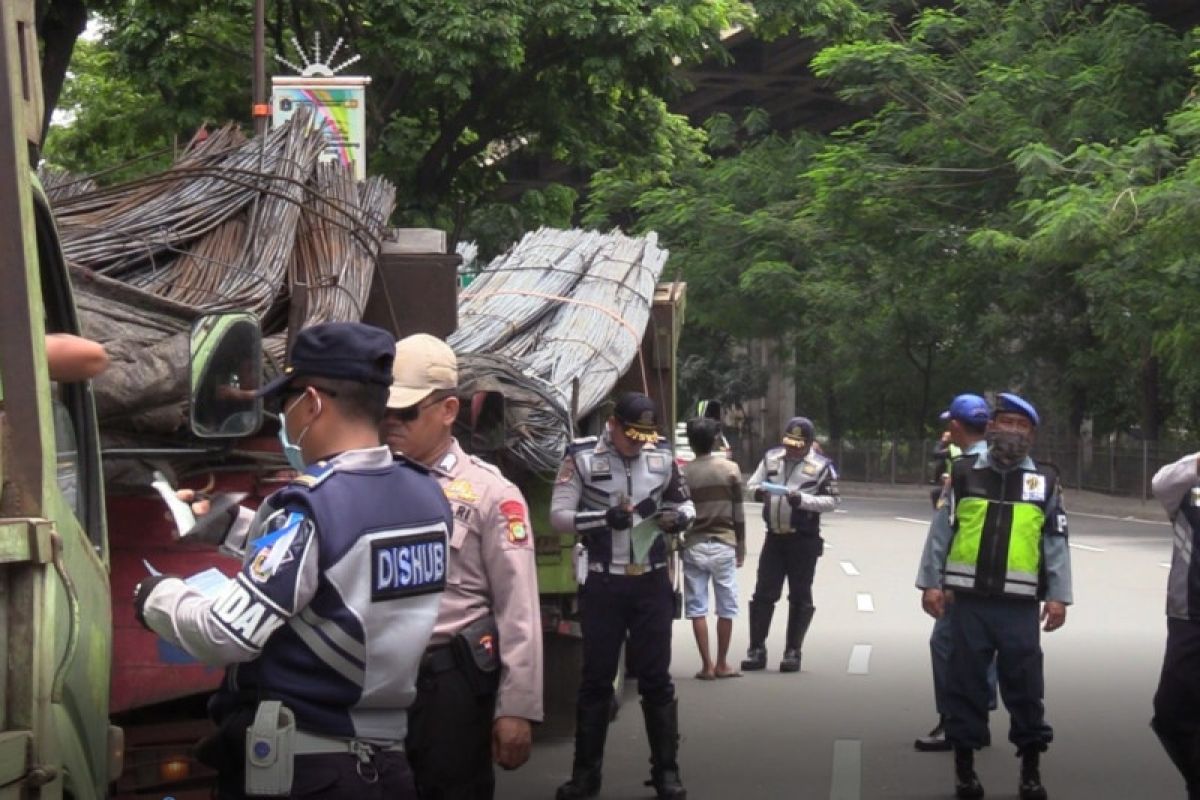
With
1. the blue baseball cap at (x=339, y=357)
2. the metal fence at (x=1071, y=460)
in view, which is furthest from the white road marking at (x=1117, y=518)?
the blue baseball cap at (x=339, y=357)

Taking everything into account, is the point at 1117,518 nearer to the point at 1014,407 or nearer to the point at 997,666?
the point at 997,666

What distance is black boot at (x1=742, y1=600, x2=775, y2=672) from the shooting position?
1499cm

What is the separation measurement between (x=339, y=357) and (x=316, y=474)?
230 mm

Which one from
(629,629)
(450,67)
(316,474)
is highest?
(450,67)

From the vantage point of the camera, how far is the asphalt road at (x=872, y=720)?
401 inches

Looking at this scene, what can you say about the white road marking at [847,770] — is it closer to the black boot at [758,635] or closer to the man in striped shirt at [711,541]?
the man in striped shirt at [711,541]

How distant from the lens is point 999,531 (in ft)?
30.2

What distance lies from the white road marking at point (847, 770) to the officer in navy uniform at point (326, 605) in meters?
5.79

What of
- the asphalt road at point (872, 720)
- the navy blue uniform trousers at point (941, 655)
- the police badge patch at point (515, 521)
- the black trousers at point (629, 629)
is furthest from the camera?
the navy blue uniform trousers at point (941, 655)

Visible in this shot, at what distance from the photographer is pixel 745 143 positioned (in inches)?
1703

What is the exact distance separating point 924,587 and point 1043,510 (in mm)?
982

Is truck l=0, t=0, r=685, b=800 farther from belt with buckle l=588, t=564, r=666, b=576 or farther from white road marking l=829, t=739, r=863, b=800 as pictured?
white road marking l=829, t=739, r=863, b=800

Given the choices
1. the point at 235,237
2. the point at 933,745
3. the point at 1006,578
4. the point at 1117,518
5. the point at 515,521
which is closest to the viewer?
the point at 515,521

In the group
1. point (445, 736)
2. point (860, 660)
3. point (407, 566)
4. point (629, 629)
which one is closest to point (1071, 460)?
point (860, 660)
